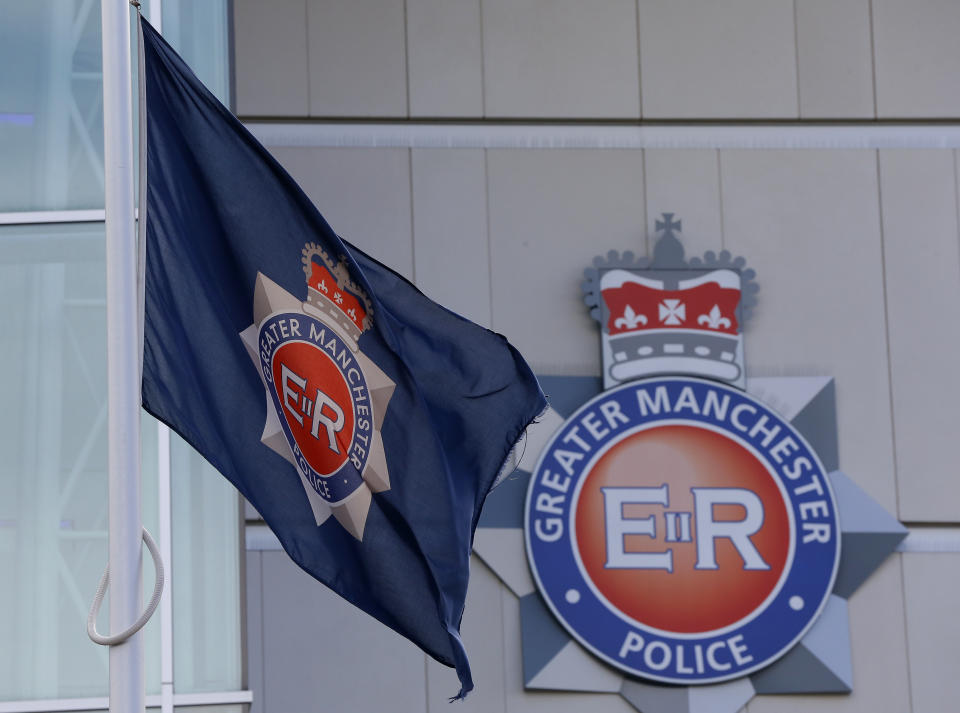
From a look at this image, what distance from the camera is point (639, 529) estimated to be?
6.34 m

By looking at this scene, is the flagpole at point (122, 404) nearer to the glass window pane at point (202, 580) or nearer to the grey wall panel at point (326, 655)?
the glass window pane at point (202, 580)

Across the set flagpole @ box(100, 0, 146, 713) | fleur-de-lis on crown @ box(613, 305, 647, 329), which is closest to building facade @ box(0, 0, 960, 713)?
fleur-de-lis on crown @ box(613, 305, 647, 329)

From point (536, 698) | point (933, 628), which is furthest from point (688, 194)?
point (536, 698)

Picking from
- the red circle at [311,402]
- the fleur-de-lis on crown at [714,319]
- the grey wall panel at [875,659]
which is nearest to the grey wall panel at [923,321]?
the grey wall panel at [875,659]

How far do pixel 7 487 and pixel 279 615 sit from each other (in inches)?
48.1

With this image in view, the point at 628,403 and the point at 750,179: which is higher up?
the point at 750,179

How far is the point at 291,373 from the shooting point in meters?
4.03

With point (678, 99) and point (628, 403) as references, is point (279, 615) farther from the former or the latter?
point (678, 99)

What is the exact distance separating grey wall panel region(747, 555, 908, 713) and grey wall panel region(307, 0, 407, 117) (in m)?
2.78

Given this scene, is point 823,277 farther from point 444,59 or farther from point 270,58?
point 270,58

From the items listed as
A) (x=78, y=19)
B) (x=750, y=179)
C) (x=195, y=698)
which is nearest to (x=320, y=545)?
(x=195, y=698)

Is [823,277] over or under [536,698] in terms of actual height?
over

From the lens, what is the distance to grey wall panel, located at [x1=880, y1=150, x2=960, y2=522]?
6.54 meters

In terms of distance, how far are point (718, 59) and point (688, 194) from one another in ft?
2.06
